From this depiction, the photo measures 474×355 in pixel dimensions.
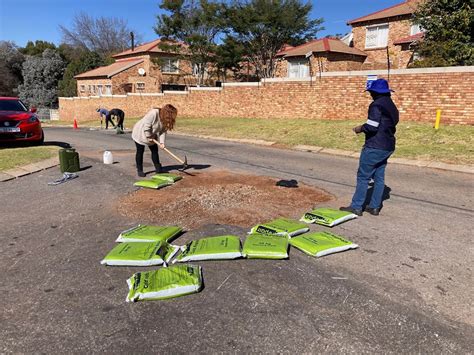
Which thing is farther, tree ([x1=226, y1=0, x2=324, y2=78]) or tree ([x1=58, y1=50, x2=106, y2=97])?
tree ([x1=58, y1=50, x2=106, y2=97])

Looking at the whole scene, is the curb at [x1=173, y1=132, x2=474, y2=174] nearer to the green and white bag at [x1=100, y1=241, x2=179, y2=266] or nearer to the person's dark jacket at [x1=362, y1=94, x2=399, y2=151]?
the person's dark jacket at [x1=362, y1=94, x2=399, y2=151]

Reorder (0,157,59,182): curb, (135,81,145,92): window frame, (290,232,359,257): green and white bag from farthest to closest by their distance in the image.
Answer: (135,81,145,92): window frame, (0,157,59,182): curb, (290,232,359,257): green and white bag

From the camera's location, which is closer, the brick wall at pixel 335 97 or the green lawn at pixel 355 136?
the green lawn at pixel 355 136

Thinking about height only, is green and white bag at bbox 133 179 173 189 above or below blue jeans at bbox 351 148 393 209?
below

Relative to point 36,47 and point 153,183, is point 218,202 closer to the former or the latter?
point 153,183

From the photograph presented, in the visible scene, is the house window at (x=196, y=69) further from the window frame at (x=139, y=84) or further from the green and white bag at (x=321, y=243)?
the green and white bag at (x=321, y=243)

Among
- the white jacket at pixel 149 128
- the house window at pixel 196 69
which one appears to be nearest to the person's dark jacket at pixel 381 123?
the white jacket at pixel 149 128

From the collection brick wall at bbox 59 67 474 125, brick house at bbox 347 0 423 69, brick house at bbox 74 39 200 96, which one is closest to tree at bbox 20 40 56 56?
brick house at bbox 74 39 200 96

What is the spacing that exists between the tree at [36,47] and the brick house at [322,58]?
4694 cm

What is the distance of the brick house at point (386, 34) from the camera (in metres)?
25.6

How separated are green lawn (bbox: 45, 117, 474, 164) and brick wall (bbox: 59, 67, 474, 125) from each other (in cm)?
92

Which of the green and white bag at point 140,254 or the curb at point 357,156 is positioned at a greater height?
the curb at point 357,156

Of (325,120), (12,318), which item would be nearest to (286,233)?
(12,318)

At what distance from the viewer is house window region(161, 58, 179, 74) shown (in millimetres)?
38250
